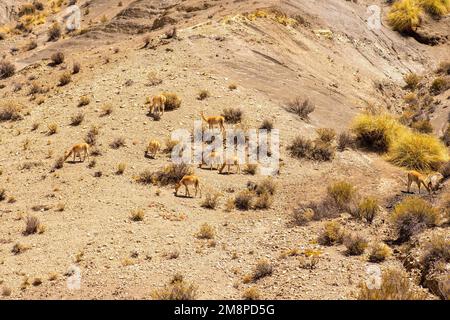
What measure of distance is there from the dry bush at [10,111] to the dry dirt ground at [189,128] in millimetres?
753

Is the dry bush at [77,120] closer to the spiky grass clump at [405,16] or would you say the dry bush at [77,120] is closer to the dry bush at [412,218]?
the dry bush at [412,218]

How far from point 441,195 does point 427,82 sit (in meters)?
17.4

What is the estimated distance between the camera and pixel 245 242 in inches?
579

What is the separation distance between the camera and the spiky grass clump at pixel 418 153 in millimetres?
21125

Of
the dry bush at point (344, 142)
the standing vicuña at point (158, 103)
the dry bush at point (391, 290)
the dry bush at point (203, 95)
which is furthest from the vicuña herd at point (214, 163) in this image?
the dry bush at point (391, 290)

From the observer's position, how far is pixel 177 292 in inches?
446

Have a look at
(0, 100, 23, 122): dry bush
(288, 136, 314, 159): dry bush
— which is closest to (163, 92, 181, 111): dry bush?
(288, 136, 314, 159): dry bush

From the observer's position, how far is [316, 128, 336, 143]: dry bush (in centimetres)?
2158

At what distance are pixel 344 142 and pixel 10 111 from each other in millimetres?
13535

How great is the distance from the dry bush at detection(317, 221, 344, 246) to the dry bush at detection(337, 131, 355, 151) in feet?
23.9
